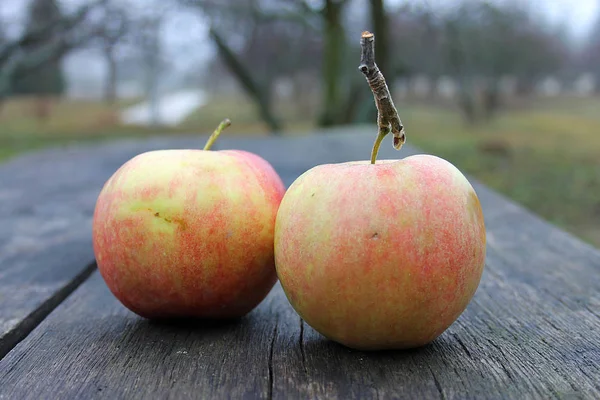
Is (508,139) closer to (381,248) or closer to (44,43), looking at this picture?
(44,43)

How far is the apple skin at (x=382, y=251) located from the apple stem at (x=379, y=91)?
61mm

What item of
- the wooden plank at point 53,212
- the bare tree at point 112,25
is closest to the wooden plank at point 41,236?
the wooden plank at point 53,212

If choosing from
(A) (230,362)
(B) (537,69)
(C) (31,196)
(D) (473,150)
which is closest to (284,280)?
(A) (230,362)

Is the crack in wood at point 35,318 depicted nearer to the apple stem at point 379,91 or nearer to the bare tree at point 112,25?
the apple stem at point 379,91

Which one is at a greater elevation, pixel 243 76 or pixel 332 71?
pixel 332 71

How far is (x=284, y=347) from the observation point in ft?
3.26

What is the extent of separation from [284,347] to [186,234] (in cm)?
25

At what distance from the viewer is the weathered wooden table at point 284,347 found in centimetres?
84

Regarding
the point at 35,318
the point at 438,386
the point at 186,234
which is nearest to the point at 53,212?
the point at 35,318

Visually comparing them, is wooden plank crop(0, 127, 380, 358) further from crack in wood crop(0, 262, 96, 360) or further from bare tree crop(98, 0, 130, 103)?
bare tree crop(98, 0, 130, 103)

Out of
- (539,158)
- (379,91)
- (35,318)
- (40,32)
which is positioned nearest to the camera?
(379,91)

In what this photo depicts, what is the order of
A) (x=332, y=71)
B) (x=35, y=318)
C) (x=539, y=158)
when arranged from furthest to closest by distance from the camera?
(x=539, y=158) → (x=332, y=71) → (x=35, y=318)

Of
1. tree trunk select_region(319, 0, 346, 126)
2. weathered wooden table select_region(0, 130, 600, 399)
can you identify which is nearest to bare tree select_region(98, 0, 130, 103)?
tree trunk select_region(319, 0, 346, 126)

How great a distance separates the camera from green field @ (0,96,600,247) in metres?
6.51
